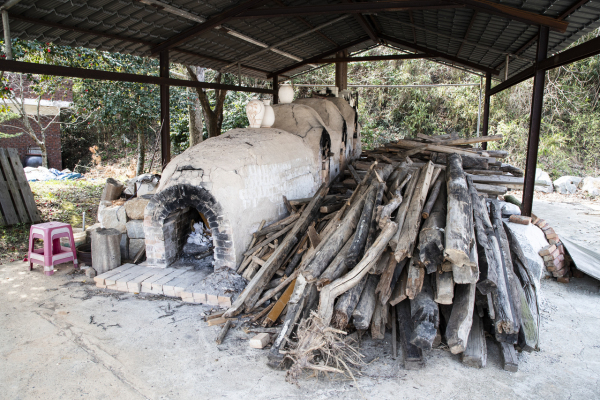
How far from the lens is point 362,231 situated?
466 cm

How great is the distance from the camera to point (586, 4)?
5.17m

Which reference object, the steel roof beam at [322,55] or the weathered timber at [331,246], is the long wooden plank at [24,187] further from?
the steel roof beam at [322,55]

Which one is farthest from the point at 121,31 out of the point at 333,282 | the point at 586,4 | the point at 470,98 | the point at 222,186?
the point at 470,98

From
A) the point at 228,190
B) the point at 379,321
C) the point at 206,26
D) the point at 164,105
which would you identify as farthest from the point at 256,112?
the point at 379,321

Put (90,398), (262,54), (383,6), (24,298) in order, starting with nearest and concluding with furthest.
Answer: (90,398) → (24,298) → (383,6) → (262,54)

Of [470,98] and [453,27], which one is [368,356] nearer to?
[453,27]

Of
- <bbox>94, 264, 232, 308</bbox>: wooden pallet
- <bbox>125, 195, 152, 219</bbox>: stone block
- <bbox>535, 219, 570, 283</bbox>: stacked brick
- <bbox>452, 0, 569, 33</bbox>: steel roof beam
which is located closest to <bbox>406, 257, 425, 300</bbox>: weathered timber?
<bbox>94, 264, 232, 308</bbox>: wooden pallet

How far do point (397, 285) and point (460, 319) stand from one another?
0.69 meters

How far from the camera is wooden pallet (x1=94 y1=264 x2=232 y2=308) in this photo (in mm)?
4938

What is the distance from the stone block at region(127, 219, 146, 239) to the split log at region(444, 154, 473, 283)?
4639 mm

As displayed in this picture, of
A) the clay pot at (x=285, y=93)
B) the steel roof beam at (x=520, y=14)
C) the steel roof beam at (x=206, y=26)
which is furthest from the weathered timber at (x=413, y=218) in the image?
the steel roof beam at (x=206, y=26)

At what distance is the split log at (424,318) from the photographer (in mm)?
3432

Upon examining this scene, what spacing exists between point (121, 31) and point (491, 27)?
6.87m

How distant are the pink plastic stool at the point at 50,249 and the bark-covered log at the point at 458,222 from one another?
538 cm
